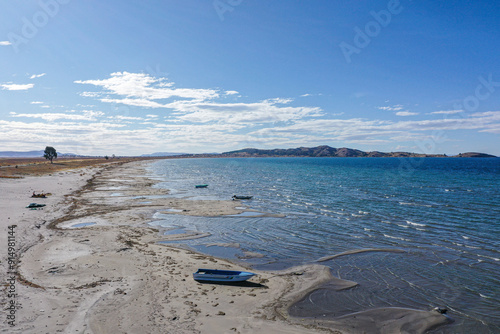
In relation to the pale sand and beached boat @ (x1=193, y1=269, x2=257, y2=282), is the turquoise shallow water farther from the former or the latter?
beached boat @ (x1=193, y1=269, x2=257, y2=282)

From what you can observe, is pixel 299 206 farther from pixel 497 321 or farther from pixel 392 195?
pixel 497 321

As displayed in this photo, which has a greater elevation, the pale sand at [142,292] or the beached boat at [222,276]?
the beached boat at [222,276]

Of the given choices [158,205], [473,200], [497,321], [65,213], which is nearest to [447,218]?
[473,200]

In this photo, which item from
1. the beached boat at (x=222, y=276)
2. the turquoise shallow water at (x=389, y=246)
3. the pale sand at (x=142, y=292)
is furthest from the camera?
the beached boat at (x=222, y=276)

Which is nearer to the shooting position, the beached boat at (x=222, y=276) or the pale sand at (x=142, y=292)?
the pale sand at (x=142, y=292)

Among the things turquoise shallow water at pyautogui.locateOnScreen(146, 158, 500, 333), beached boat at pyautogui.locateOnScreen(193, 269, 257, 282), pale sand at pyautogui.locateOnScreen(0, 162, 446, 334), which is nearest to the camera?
pale sand at pyautogui.locateOnScreen(0, 162, 446, 334)

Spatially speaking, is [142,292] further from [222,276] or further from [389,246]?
[389,246]

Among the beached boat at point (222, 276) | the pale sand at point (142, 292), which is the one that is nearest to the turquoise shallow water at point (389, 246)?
the pale sand at point (142, 292)

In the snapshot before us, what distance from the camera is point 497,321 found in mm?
14531

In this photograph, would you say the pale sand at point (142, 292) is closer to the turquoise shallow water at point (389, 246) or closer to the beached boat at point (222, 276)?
the beached boat at point (222, 276)

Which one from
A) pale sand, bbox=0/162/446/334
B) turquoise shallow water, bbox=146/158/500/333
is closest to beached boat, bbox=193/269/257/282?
pale sand, bbox=0/162/446/334

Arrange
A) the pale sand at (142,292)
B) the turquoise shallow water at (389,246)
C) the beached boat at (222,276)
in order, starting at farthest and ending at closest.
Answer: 1. the beached boat at (222,276)
2. the turquoise shallow water at (389,246)
3. the pale sand at (142,292)

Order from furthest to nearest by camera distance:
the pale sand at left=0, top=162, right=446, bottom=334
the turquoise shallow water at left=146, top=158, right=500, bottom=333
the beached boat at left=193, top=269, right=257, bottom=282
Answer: the beached boat at left=193, top=269, right=257, bottom=282 → the turquoise shallow water at left=146, top=158, right=500, bottom=333 → the pale sand at left=0, top=162, right=446, bottom=334

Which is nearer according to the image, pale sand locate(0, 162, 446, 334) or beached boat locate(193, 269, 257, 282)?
pale sand locate(0, 162, 446, 334)
